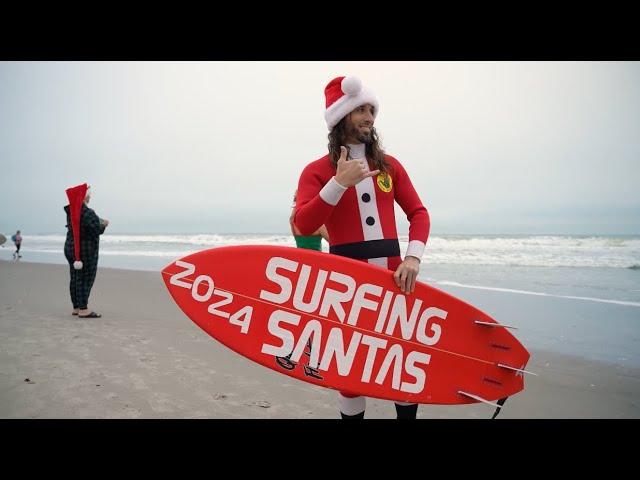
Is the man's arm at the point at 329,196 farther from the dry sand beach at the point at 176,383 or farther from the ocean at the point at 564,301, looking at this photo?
the ocean at the point at 564,301

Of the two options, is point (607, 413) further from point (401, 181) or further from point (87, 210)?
point (87, 210)

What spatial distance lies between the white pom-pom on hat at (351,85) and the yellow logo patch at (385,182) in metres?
0.38

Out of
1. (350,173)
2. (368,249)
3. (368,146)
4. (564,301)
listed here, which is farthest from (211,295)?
(564,301)

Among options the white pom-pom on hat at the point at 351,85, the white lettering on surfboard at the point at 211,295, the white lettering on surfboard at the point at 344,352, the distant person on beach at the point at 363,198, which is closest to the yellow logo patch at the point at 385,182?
the distant person on beach at the point at 363,198

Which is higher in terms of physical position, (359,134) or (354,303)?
(359,134)

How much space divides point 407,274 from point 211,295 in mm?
928

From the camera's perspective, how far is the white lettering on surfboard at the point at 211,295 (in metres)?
1.72

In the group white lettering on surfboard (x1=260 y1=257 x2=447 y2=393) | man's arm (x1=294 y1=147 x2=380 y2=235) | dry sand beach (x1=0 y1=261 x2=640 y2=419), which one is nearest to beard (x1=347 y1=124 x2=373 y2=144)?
man's arm (x1=294 y1=147 x2=380 y2=235)

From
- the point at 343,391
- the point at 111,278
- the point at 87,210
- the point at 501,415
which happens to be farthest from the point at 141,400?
the point at 111,278

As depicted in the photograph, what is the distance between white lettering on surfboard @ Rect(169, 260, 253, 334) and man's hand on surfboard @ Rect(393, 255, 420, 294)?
2.27 ft

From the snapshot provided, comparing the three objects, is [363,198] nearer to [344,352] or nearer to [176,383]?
[344,352]

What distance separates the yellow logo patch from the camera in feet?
5.42

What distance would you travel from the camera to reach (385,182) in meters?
1.67

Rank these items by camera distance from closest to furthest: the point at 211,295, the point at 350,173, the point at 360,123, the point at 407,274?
the point at 350,173 → the point at 407,274 → the point at 360,123 → the point at 211,295
